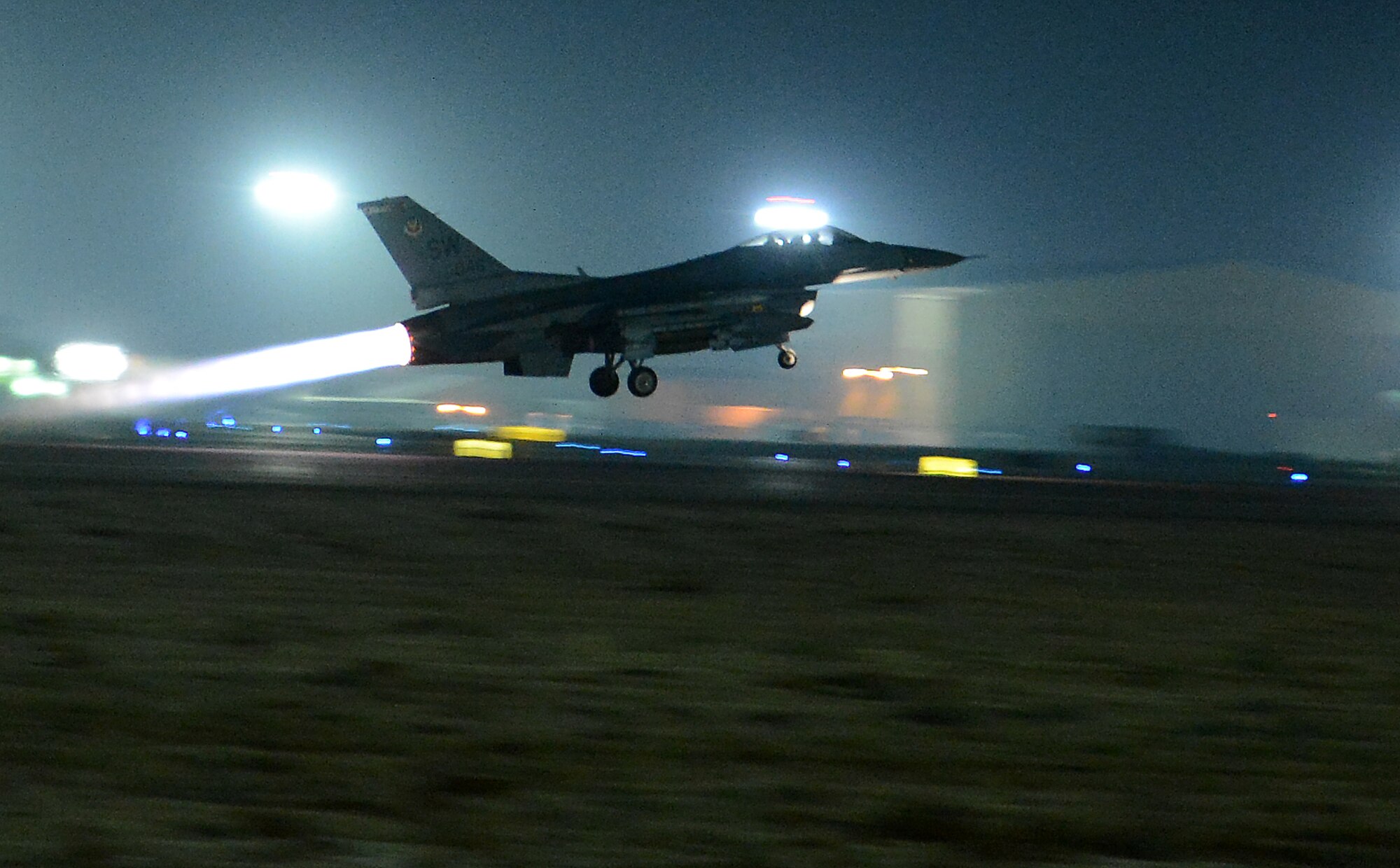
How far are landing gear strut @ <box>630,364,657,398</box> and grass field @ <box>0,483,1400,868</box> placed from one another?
557 inches

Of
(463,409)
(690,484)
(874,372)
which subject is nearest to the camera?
(690,484)

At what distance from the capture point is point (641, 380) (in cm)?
2780

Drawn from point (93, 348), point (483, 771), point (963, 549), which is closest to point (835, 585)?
point (963, 549)

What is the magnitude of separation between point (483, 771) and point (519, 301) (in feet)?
68.7

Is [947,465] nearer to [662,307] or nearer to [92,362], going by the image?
[662,307]

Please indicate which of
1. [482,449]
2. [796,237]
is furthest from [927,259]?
[482,449]

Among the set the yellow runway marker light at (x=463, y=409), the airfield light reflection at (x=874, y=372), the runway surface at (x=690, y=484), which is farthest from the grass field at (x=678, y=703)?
the yellow runway marker light at (x=463, y=409)

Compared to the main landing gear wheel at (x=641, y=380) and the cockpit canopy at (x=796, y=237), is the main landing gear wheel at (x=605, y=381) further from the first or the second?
the cockpit canopy at (x=796, y=237)

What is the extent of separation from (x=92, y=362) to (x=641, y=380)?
23.1 metres

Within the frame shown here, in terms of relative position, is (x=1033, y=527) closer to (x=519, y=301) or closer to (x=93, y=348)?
(x=519, y=301)

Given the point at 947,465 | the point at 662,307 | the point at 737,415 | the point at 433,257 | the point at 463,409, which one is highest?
the point at 433,257

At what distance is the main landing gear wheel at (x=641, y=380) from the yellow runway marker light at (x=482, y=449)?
2.70 metres

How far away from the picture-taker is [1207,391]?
3944cm

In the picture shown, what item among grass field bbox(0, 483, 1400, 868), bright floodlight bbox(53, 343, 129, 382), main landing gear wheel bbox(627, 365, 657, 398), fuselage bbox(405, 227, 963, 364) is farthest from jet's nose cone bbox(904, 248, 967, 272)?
bright floodlight bbox(53, 343, 129, 382)
